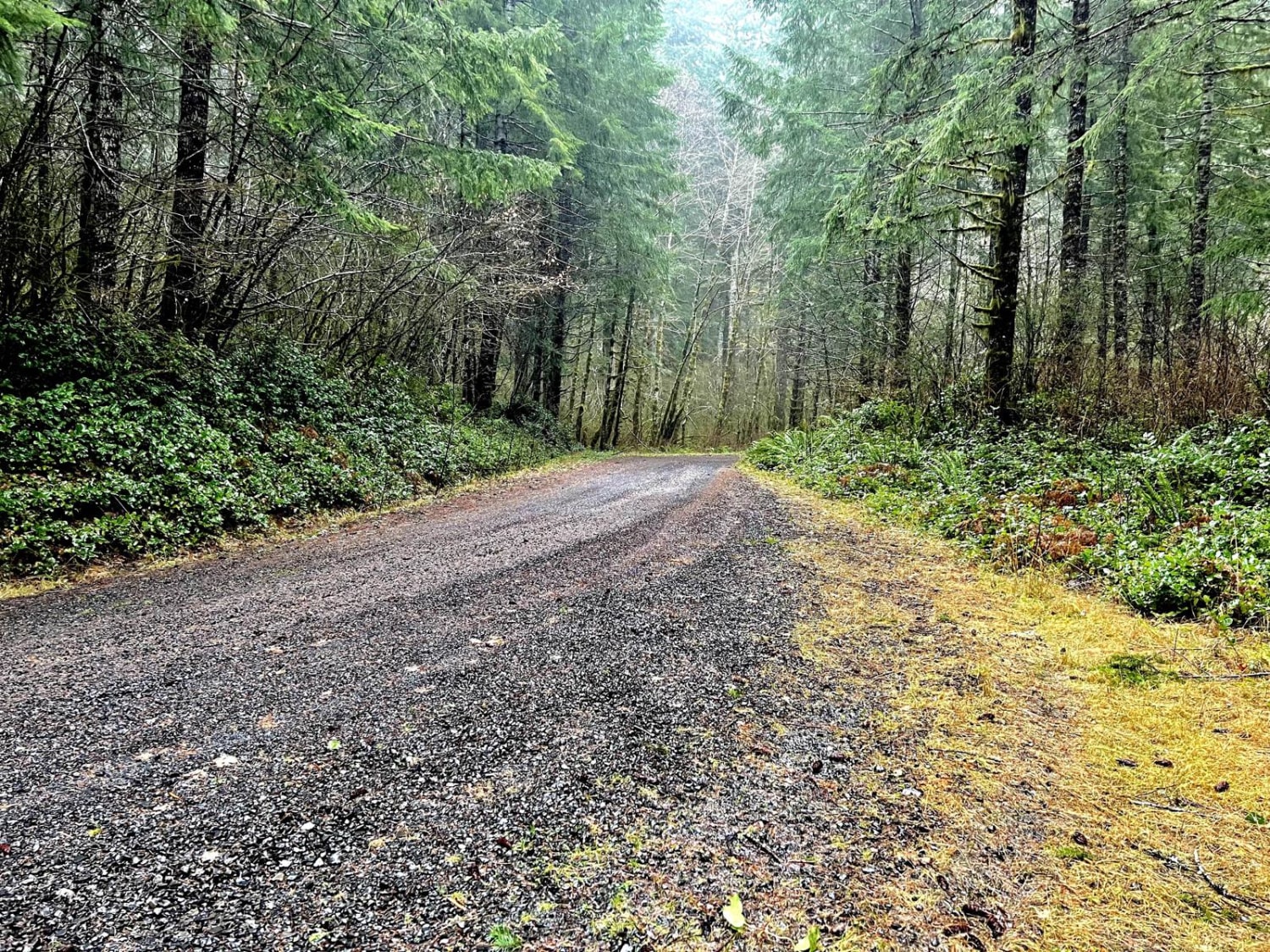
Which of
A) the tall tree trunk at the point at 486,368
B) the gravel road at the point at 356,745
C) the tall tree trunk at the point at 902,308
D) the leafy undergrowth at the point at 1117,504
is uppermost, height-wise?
the tall tree trunk at the point at 902,308

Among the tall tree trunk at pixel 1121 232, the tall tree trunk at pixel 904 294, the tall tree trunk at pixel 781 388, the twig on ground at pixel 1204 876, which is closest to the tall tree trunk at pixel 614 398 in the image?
the tall tree trunk at pixel 781 388

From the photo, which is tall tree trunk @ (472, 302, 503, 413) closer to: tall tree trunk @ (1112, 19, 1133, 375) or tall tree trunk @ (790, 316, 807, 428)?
tall tree trunk @ (790, 316, 807, 428)

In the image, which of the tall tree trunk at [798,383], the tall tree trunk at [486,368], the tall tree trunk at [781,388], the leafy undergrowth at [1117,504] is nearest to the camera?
the leafy undergrowth at [1117,504]

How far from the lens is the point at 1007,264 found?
8000 mm

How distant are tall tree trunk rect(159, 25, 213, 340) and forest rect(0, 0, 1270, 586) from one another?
37 millimetres

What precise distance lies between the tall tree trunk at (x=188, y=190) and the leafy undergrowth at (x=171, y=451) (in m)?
0.73

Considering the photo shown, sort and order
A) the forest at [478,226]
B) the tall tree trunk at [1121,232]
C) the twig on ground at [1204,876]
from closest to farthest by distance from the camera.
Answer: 1. the twig on ground at [1204,876]
2. the forest at [478,226]
3. the tall tree trunk at [1121,232]

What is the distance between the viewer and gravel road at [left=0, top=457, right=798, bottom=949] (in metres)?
1.47

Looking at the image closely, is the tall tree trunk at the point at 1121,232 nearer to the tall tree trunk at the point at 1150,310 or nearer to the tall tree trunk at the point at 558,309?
the tall tree trunk at the point at 1150,310

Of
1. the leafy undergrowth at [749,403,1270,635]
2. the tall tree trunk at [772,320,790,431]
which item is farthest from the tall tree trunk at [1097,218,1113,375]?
the tall tree trunk at [772,320,790,431]

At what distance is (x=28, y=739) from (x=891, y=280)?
14.1 m

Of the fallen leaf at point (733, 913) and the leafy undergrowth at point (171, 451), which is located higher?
the leafy undergrowth at point (171, 451)

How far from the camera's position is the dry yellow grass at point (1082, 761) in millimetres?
1514

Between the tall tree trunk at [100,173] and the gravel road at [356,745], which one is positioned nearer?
the gravel road at [356,745]
